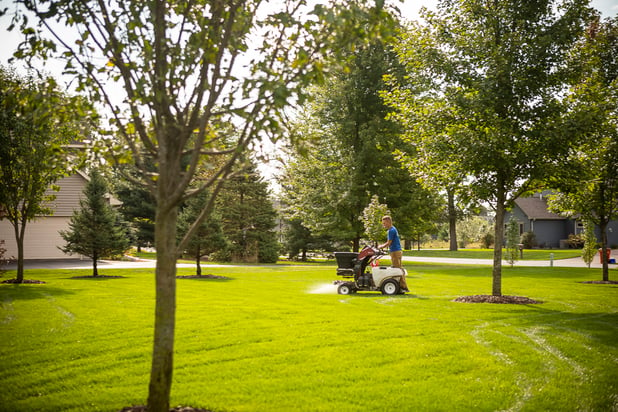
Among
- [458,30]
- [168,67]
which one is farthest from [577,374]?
[458,30]

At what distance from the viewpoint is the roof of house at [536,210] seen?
5106 centimetres

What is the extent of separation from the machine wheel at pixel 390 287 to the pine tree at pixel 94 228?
13076 mm

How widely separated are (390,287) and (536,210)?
44.7m

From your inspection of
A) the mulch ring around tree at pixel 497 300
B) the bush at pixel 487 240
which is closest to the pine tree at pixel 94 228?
the mulch ring around tree at pixel 497 300

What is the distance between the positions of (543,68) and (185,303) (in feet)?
34.7

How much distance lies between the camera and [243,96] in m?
3.67

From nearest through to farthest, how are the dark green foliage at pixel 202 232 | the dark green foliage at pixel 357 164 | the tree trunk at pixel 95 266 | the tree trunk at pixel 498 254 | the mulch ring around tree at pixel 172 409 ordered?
the mulch ring around tree at pixel 172 409
the tree trunk at pixel 498 254
the tree trunk at pixel 95 266
the dark green foliage at pixel 202 232
the dark green foliage at pixel 357 164

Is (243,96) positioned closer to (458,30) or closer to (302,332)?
(302,332)

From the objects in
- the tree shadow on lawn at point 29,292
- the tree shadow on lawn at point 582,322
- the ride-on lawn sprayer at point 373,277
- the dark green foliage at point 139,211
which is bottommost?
the tree shadow on lawn at point 582,322

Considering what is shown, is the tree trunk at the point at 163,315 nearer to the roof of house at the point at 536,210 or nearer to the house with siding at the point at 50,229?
the house with siding at the point at 50,229

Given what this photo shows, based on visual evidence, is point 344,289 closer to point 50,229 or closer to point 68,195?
point 50,229

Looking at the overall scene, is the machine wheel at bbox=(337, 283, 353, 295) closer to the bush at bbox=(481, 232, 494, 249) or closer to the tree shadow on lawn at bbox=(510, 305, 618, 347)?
the tree shadow on lawn at bbox=(510, 305, 618, 347)

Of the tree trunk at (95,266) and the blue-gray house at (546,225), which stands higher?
the blue-gray house at (546,225)

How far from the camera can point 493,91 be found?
12.1m
